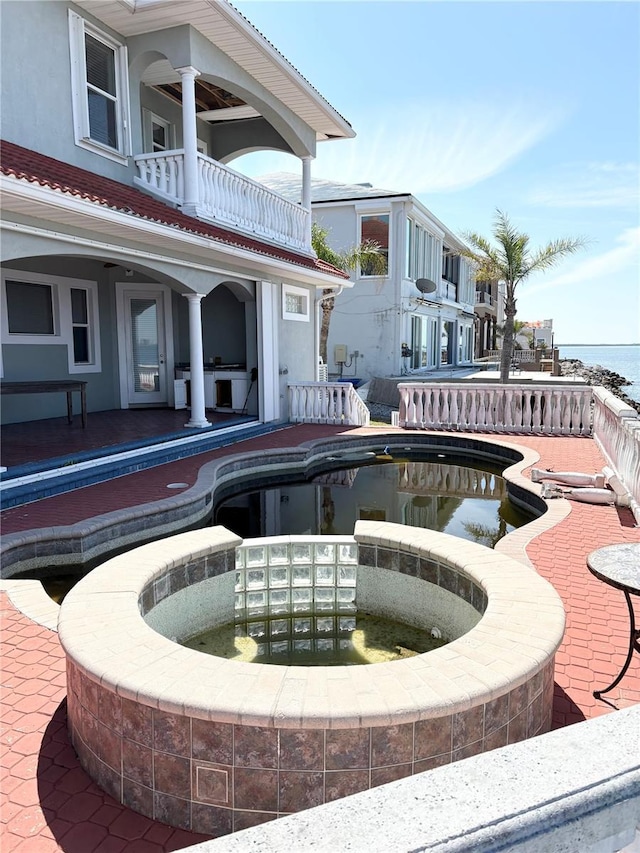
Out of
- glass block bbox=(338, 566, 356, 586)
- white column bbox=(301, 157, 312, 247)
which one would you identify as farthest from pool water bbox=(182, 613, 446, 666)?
white column bbox=(301, 157, 312, 247)

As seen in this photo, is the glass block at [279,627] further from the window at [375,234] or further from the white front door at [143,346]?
the window at [375,234]

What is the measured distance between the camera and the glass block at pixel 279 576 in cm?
467

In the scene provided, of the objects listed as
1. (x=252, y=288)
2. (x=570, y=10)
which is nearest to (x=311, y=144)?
(x=252, y=288)

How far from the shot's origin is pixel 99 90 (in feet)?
33.4

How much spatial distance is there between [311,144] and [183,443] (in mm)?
8554

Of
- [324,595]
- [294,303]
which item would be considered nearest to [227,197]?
[294,303]

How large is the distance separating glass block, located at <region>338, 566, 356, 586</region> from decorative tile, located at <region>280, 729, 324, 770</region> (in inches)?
87.2

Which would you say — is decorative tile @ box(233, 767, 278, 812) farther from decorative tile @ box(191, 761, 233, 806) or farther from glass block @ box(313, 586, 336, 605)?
glass block @ box(313, 586, 336, 605)

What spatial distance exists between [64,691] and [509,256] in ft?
62.0

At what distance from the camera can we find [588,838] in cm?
124

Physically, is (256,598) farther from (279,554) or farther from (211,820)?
(211,820)

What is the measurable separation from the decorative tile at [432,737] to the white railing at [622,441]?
5069 mm

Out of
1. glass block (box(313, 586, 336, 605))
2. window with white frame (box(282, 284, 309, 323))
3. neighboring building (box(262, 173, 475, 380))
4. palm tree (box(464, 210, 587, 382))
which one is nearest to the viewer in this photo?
glass block (box(313, 586, 336, 605))

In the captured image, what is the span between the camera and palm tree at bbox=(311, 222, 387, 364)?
66.3ft
